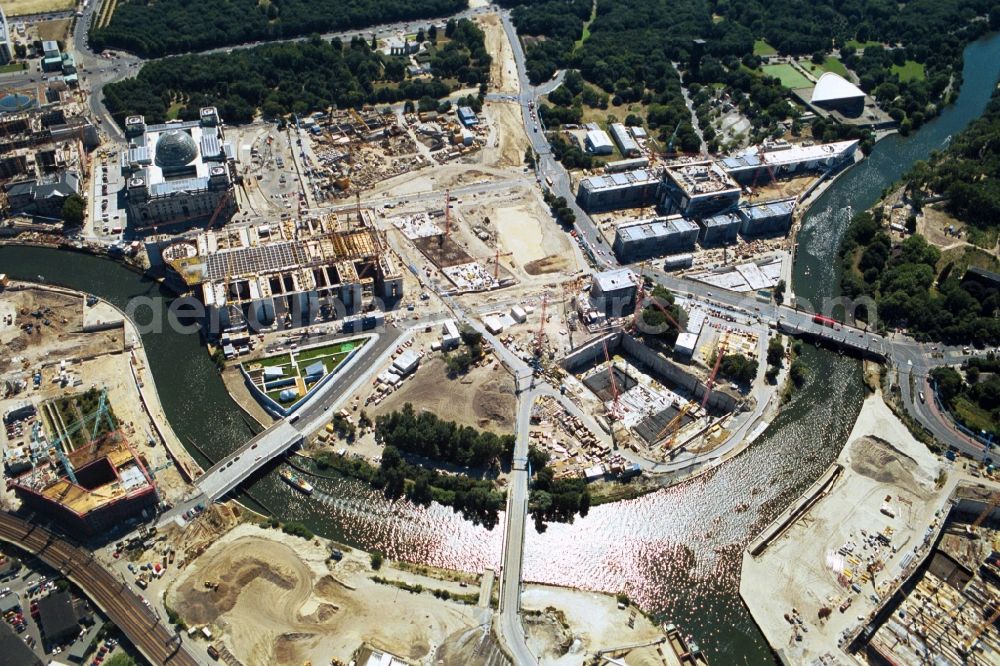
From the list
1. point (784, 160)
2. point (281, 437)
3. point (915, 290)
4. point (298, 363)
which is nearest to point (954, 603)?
point (915, 290)

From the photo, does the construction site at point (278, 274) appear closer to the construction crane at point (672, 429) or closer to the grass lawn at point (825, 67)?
the construction crane at point (672, 429)

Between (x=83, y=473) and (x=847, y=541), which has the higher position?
(x=83, y=473)

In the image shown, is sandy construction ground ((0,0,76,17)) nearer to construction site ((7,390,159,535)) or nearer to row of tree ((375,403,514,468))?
construction site ((7,390,159,535))

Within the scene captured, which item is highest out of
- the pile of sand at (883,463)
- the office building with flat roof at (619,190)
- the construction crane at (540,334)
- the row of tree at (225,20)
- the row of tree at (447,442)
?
the row of tree at (225,20)

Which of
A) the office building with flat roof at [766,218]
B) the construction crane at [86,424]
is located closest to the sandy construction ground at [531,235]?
the office building with flat roof at [766,218]

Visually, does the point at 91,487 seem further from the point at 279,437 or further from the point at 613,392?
the point at 613,392
